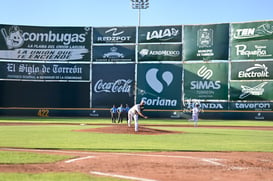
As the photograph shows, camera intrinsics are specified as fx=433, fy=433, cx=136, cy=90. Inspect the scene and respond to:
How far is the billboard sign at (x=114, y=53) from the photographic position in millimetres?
45094

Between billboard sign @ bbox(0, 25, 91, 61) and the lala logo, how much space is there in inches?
268

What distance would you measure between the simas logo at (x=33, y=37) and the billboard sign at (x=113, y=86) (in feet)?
15.1

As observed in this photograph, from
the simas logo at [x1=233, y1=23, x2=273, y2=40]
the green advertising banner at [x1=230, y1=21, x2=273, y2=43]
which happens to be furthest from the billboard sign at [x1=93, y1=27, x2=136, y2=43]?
the simas logo at [x1=233, y1=23, x2=273, y2=40]

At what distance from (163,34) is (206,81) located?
21.8 feet

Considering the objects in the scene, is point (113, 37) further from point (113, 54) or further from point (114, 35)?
point (113, 54)

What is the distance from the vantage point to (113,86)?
147 ft

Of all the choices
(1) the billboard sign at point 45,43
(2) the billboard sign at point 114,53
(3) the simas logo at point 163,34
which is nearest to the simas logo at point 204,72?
(3) the simas logo at point 163,34

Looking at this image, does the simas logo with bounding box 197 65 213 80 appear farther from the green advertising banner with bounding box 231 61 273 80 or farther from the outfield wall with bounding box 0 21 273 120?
the green advertising banner with bounding box 231 61 273 80

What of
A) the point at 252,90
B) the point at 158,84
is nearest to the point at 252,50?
the point at 252,90

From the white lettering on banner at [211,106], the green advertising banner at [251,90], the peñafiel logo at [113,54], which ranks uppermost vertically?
the peñafiel logo at [113,54]

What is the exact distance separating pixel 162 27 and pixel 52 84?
42.3 ft

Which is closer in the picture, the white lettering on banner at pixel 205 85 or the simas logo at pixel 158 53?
the white lettering on banner at pixel 205 85

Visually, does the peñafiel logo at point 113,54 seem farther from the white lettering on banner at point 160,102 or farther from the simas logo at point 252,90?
the simas logo at point 252,90

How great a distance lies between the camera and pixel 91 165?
9.89m
